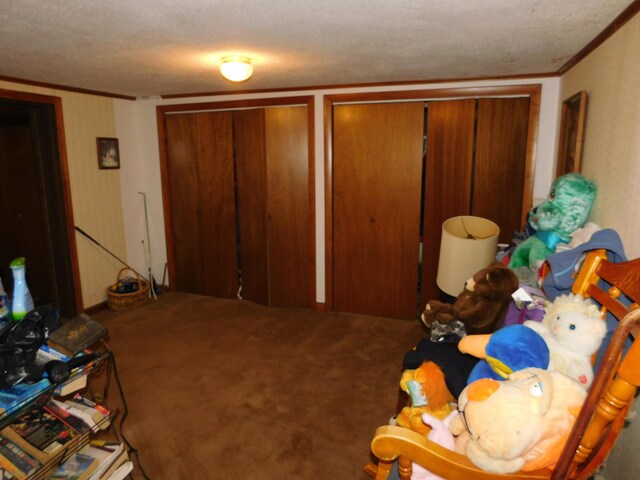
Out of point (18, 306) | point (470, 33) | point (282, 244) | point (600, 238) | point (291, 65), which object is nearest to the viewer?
point (600, 238)

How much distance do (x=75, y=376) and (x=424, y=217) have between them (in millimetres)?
2781

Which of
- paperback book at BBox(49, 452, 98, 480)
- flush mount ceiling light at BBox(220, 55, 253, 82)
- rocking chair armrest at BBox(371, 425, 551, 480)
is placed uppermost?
flush mount ceiling light at BBox(220, 55, 253, 82)

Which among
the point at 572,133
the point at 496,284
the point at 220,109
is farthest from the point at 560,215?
the point at 220,109

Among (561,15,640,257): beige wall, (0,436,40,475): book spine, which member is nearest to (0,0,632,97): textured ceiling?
(561,15,640,257): beige wall

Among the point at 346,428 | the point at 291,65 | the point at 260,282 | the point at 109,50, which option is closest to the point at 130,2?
the point at 109,50

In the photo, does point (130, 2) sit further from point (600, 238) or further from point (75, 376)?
point (600, 238)

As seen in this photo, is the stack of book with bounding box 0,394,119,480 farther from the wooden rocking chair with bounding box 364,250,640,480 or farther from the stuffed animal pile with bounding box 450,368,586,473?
the stuffed animal pile with bounding box 450,368,586,473

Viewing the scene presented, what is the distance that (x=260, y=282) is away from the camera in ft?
13.6

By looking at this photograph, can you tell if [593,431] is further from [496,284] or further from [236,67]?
[236,67]

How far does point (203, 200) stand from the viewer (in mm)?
4246

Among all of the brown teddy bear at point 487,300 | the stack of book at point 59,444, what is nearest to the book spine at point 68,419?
the stack of book at point 59,444

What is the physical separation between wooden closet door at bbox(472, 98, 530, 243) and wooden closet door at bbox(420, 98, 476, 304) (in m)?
0.08

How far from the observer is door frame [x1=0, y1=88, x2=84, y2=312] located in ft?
11.1

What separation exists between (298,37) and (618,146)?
62.6 inches
